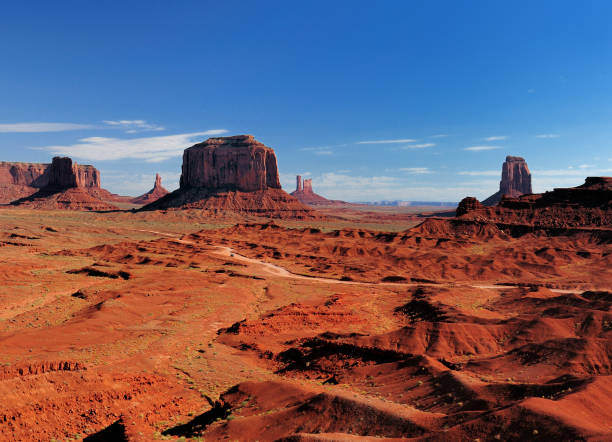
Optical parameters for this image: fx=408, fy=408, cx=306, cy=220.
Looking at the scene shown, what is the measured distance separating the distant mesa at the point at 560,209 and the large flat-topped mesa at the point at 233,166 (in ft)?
333

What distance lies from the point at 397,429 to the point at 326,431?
2.42 m

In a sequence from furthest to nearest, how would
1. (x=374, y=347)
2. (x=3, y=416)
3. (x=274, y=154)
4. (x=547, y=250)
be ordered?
(x=274, y=154) < (x=547, y=250) < (x=374, y=347) < (x=3, y=416)

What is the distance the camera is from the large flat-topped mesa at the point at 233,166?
18775 centimetres

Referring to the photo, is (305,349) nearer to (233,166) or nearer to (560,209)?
(560,209)

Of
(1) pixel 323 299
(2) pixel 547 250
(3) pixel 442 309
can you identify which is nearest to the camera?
(3) pixel 442 309

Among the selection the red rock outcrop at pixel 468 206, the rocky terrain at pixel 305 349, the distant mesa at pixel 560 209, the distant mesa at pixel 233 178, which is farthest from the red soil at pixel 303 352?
the distant mesa at pixel 233 178

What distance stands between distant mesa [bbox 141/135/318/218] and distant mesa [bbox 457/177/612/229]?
88.3 meters

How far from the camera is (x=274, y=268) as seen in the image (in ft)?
214

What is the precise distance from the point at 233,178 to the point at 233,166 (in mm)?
5505

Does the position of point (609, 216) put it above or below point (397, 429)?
above

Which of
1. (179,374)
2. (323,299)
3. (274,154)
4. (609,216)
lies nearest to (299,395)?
(179,374)

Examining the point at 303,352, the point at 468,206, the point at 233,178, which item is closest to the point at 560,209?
the point at 468,206

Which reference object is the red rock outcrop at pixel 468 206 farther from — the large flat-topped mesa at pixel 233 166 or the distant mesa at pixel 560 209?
the large flat-topped mesa at pixel 233 166

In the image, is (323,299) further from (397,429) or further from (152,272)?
(397,429)
